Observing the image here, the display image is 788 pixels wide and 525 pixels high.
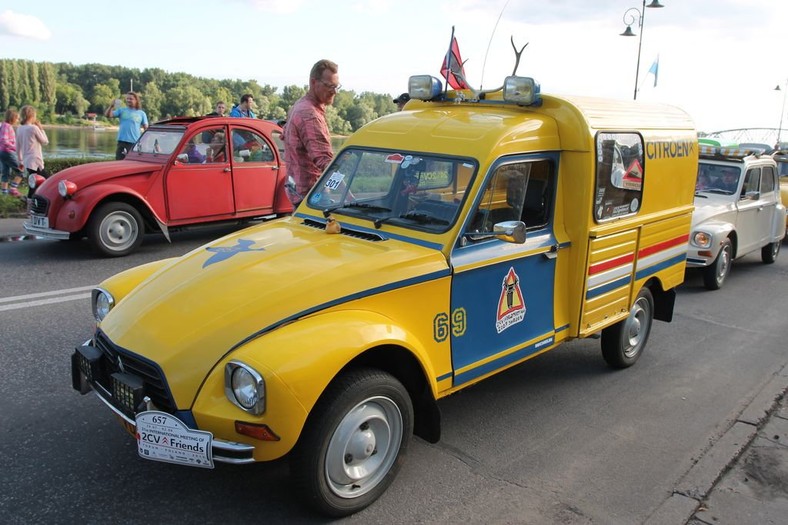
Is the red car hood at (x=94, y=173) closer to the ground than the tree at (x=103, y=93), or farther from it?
closer to the ground

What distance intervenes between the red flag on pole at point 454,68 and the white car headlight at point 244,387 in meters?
3.72

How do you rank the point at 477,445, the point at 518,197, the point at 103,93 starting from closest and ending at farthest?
1. the point at 477,445
2. the point at 518,197
3. the point at 103,93

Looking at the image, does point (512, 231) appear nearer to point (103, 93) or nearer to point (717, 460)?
point (717, 460)

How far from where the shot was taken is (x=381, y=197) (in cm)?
435

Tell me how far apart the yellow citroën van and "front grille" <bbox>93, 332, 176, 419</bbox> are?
1 centimetres

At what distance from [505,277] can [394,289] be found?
2.99 feet

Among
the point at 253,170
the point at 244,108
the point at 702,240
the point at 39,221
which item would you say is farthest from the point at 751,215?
the point at 39,221

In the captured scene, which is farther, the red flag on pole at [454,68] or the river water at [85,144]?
the river water at [85,144]

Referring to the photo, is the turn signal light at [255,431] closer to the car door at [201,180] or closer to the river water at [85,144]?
the car door at [201,180]

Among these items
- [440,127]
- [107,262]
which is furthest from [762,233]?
[107,262]

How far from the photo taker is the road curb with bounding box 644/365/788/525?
135 inches

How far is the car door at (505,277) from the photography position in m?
3.74

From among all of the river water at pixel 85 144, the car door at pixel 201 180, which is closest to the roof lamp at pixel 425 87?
the car door at pixel 201 180

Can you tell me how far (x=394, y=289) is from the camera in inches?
134
